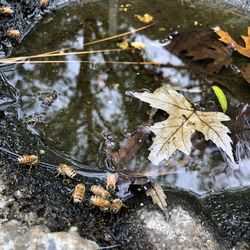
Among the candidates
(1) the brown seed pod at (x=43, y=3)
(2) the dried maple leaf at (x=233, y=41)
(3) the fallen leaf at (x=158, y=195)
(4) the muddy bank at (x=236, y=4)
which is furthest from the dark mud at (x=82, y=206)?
(4) the muddy bank at (x=236, y=4)

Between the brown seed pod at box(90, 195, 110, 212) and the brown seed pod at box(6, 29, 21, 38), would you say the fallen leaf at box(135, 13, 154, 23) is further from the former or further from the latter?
the brown seed pod at box(90, 195, 110, 212)

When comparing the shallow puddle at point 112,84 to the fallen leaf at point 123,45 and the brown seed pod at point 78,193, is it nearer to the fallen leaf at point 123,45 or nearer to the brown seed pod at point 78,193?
the fallen leaf at point 123,45

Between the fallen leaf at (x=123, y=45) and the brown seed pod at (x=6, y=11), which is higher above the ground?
the brown seed pod at (x=6, y=11)

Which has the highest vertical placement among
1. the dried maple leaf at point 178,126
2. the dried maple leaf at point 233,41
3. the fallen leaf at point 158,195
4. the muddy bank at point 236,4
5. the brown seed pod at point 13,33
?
the dried maple leaf at point 233,41

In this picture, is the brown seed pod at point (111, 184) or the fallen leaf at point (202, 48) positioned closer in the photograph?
the brown seed pod at point (111, 184)

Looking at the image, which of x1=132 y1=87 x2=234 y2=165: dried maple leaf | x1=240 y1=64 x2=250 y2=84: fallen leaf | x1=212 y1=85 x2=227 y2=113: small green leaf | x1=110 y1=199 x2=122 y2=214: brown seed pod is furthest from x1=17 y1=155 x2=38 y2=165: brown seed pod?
x1=240 y1=64 x2=250 y2=84: fallen leaf

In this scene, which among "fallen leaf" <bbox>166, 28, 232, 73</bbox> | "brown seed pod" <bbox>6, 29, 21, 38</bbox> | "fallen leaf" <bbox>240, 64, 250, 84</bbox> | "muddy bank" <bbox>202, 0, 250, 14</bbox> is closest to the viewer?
"fallen leaf" <bbox>240, 64, 250, 84</bbox>

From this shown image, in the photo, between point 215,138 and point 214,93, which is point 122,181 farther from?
point 214,93

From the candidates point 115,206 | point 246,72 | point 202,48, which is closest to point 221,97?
point 246,72

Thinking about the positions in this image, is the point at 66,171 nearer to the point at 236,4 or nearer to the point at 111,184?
the point at 111,184
